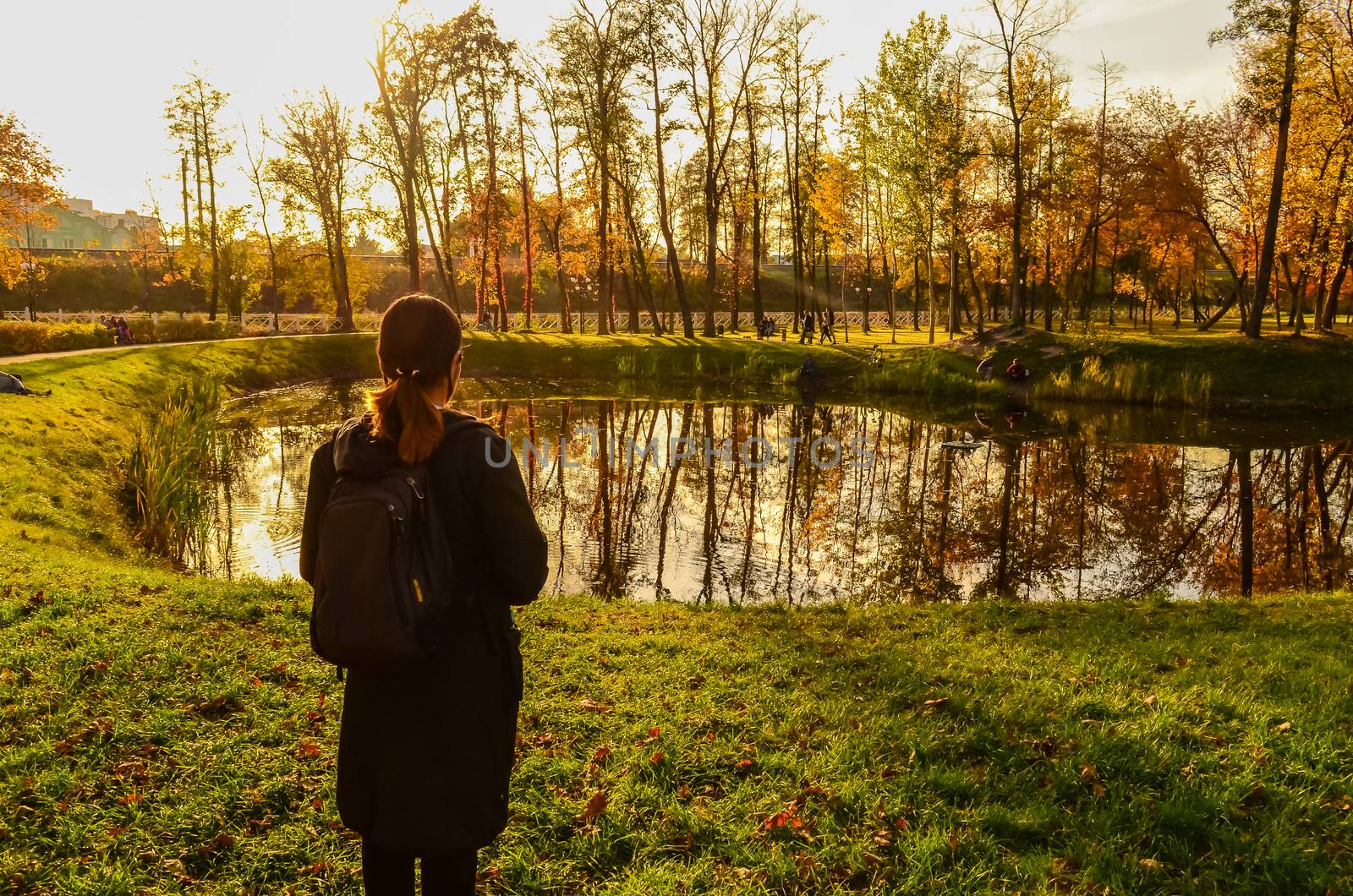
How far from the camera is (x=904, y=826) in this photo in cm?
436

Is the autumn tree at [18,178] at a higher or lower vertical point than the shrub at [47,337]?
higher

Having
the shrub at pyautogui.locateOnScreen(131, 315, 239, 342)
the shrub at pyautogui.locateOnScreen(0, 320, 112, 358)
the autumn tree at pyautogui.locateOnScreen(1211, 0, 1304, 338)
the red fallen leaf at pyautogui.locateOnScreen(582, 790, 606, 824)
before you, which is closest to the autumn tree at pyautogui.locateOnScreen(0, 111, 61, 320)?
the shrub at pyautogui.locateOnScreen(0, 320, 112, 358)

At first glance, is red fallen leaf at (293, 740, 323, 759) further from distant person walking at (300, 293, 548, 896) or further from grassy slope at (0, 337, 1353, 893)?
distant person walking at (300, 293, 548, 896)

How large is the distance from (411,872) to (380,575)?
119 cm

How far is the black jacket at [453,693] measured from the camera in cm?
252

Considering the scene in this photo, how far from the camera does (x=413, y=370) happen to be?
102 inches

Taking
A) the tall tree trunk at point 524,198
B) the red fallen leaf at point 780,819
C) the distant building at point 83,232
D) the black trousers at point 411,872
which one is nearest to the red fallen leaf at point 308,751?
the black trousers at point 411,872

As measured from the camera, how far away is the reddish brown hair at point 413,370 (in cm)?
247

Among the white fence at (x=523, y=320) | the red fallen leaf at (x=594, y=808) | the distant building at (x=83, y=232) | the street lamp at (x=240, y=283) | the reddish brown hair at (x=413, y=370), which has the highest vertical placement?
the distant building at (x=83, y=232)

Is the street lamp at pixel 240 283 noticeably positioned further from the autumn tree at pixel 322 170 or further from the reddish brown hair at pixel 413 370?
the reddish brown hair at pixel 413 370

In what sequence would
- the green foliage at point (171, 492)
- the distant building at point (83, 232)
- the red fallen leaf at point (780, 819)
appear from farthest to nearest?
1. the distant building at point (83, 232)
2. the green foliage at point (171, 492)
3. the red fallen leaf at point (780, 819)

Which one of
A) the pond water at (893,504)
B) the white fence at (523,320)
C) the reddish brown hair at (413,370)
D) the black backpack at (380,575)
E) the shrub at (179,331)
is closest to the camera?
the black backpack at (380,575)

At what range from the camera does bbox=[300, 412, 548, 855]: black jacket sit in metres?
2.52

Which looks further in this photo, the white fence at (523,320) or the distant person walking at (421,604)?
the white fence at (523,320)
